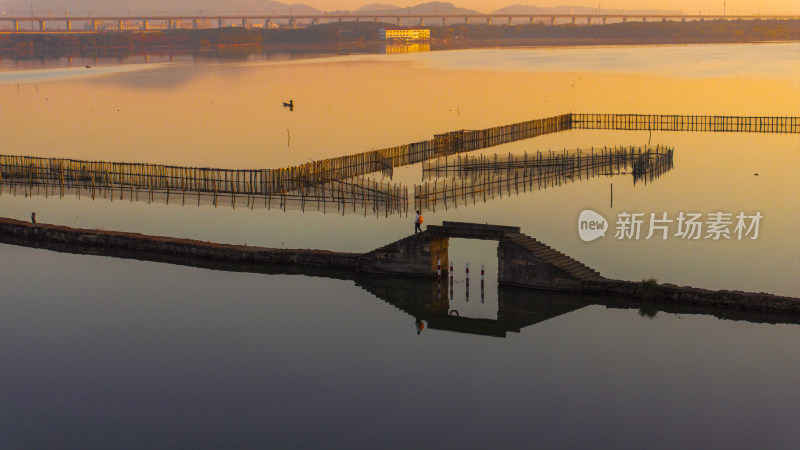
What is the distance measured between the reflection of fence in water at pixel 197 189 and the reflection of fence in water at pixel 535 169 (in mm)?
5349

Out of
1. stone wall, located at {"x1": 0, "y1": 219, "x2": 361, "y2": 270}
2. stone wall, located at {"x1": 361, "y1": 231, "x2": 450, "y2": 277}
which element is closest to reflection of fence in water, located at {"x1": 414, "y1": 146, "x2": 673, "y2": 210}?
stone wall, located at {"x1": 0, "y1": 219, "x2": 361, "y2": 270}

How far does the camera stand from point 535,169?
74.9 meters

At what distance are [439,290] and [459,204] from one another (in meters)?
18.5

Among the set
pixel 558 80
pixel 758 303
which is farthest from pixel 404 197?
pixel 558 80

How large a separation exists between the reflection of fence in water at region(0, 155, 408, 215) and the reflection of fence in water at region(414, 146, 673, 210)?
5.35 metres

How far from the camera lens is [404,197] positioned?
6147 centimetres

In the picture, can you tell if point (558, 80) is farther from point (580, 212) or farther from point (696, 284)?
point (696, 284)

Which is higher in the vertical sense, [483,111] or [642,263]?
[483,111]

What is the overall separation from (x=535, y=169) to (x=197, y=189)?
24306 millimetres

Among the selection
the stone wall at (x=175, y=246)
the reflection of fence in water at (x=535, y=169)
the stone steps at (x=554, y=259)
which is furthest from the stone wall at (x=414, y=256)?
the reflection of fence in water at (x=535, y=169)

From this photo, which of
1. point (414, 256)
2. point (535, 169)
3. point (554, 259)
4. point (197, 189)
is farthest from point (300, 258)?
point (535, 169)

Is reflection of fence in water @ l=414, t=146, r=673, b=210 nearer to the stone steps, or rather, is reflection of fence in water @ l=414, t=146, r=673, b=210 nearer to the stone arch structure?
the stone arch structure

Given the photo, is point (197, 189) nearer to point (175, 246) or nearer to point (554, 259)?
point (175, 246)

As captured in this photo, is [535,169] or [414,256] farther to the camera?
[535,169]
